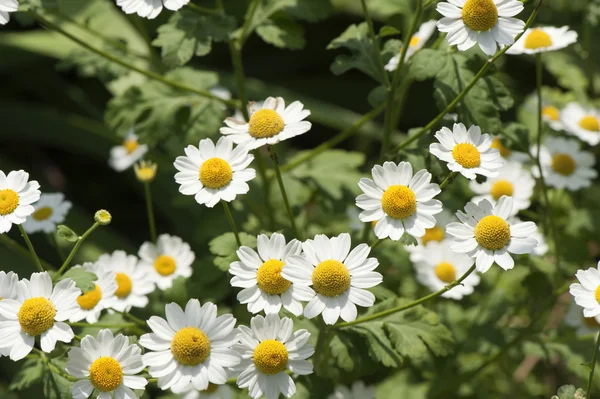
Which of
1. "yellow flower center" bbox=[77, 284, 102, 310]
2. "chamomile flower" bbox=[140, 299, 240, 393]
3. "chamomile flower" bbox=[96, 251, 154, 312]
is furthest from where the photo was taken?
"chamomile flower" bbox=[96, 251, 154, 312]

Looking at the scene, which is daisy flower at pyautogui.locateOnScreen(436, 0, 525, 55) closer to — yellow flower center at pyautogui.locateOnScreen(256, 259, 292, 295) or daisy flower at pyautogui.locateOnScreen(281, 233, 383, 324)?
daisy flower at pyautogui.locateOnScreen(281, 233, 383, 324)

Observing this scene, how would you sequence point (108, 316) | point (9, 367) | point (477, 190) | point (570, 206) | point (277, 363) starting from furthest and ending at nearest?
point (570, 206), point (9, 367), point (477, 190), point (108, 316), point (277, 363)

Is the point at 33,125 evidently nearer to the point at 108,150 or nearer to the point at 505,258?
the point at 108,150

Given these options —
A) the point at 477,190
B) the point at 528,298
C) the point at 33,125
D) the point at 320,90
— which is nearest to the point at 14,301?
the point at 477,190

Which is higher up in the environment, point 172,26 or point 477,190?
point 172,26

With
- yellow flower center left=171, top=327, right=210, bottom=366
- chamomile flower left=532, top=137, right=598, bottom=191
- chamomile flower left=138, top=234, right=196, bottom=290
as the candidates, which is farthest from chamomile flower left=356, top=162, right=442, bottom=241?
chamomile flower left=532, top=137, right=598, bottom=191

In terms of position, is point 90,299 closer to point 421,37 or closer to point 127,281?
point 127,281

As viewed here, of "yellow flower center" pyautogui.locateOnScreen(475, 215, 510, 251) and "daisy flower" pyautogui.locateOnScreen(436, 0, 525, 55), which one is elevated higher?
"daisy flower" pyautogui.locateOnScreen(436, 0, 525, 55)
